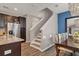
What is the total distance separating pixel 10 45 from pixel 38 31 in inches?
18.3

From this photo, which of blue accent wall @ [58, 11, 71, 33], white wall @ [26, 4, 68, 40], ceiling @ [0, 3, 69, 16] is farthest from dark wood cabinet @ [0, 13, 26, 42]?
blue accent wall @ [58, 11, 71, 33]

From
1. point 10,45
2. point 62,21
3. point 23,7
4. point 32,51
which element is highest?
point 23,7

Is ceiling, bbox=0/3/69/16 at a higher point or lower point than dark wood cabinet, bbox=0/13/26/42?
higher

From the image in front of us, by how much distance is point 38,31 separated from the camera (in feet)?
5.55

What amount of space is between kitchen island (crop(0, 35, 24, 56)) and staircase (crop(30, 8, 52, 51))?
0.20 meters

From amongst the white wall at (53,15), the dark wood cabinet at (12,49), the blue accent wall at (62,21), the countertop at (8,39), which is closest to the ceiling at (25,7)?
the white wall at (53,15)

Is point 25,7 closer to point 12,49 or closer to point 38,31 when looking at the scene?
Result: point 38,31

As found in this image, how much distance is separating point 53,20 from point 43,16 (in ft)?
0.54

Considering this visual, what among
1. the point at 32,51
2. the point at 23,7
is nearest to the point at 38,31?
the point at 32,51

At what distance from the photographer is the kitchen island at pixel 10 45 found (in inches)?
62.9

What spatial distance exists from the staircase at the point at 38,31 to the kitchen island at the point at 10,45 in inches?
7.8

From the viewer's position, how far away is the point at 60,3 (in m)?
1.72

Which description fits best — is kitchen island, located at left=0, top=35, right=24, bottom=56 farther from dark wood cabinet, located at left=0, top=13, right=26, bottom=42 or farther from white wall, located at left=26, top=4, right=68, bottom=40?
white wall, located at left=26, top=4, right=68, bottom=40

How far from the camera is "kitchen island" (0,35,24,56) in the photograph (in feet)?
5.24
